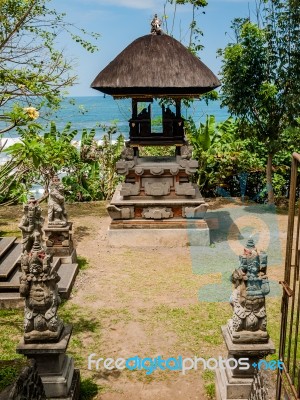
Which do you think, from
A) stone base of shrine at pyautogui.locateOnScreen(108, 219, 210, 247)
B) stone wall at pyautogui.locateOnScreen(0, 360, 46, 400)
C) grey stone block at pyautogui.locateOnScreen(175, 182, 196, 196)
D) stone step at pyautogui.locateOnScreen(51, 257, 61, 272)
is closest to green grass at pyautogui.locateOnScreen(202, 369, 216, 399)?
stone wall at pyautogui.locateOnScreen(0, 360, 46, 400)

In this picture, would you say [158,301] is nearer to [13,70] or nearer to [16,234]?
[16,234]

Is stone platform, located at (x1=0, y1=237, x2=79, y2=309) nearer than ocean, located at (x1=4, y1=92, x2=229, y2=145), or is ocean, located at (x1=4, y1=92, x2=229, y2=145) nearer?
stone platform, located at (x1=0, y1=237, x2=79, y2=309)

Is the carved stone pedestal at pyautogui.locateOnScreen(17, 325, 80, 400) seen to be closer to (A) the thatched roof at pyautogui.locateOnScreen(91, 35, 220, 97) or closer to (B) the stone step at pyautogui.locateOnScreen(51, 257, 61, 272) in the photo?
(B) the stone step at pyautogui.locateOnScreen(51, 257, 61, 272)

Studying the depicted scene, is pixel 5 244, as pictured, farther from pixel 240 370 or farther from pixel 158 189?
pixel 240 370

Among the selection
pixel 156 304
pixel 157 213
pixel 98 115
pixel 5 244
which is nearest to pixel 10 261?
pixel 5 244

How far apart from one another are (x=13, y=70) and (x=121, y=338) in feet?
21.9

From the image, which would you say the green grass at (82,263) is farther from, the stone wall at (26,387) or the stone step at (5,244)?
the stone wall at (26,387)

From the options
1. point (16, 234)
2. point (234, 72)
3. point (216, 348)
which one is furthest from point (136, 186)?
point (216, 348)

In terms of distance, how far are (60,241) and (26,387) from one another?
598 centimetres

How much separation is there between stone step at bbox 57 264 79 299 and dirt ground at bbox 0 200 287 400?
170 millimetres

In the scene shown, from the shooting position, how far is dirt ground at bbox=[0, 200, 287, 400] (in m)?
6.12

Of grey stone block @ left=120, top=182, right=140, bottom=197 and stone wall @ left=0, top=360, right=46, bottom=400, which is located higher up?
grey stone block @ left=120, top=182, right=140, bottom=197

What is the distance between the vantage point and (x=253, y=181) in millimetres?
16297

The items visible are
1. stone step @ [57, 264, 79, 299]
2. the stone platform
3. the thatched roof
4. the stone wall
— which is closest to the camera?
the stone wall
